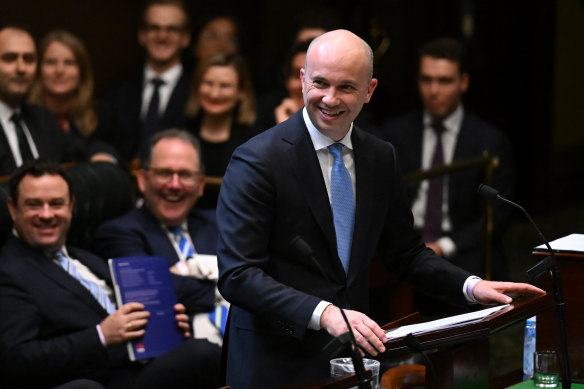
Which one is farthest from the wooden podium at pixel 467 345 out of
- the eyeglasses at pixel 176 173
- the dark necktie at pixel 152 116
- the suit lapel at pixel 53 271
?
the dark necktie at pixel 152 116

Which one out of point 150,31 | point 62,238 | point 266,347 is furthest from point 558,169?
point 266,347

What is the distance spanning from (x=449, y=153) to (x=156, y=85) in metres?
1.52

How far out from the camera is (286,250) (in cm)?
255

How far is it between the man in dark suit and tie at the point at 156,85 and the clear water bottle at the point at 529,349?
2.68 m

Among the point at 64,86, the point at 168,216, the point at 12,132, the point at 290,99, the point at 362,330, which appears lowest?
the point at 362,330

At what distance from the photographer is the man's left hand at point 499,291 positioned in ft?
8.54

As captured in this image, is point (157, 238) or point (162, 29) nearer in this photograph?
point (157, 238)

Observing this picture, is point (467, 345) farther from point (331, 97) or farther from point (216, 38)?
point (216, 38)

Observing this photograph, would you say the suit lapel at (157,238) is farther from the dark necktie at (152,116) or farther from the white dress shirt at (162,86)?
the white dress shirt at (162,86)

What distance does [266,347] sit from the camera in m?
2.58

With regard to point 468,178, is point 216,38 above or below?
above

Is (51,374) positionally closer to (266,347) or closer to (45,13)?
(266,347)

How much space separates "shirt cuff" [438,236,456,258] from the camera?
4.92m

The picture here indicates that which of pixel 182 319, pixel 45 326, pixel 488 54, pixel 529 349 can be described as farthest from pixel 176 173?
pixel 488 54
